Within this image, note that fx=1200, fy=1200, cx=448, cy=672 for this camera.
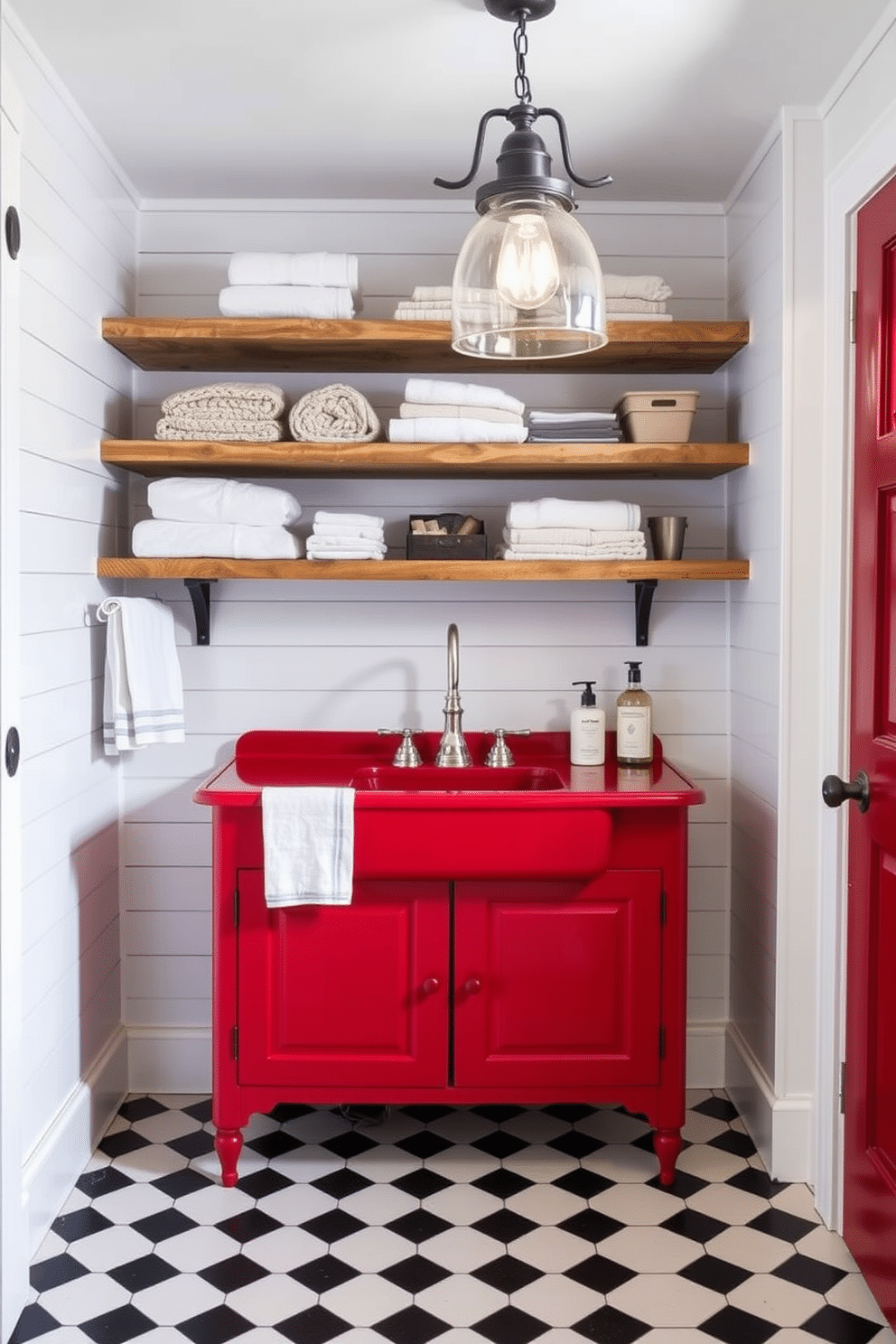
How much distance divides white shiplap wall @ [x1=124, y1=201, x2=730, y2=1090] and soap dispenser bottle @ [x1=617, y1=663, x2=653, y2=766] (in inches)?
7.4

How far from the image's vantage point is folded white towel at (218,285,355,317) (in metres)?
2.85

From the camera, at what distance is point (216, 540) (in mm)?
2881

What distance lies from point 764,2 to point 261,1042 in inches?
91.4

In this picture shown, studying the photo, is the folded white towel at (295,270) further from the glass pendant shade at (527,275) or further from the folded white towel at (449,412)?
the glass pendant shade at (527,275)

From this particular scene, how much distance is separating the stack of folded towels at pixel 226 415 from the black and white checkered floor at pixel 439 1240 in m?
1.71

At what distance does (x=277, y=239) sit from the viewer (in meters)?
3.19

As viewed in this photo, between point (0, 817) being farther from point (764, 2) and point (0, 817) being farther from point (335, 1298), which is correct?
point (764, 2)

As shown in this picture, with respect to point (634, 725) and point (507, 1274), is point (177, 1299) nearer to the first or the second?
point (507, 1274)

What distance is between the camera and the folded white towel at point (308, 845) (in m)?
→ 2.58

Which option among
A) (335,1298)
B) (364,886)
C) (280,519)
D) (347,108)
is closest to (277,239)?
(347,108)

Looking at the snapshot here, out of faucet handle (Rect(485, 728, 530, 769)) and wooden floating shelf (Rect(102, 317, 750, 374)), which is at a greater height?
wooden floating shelf (Rect(102, 317, 750, 374))

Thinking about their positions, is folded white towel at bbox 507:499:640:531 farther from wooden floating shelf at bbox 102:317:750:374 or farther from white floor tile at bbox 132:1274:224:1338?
white floor tile at bbox 132:1274:224:1338

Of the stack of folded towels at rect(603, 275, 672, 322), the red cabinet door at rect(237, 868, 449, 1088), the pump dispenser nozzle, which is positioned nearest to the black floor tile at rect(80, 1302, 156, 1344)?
the red cabinet door at rect(237, 868, 449, 1088)

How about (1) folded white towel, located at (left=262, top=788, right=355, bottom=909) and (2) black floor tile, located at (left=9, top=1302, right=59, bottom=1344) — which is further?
(1) folded white towel, located at (left=262, top=788, right=355, bottom=909)
